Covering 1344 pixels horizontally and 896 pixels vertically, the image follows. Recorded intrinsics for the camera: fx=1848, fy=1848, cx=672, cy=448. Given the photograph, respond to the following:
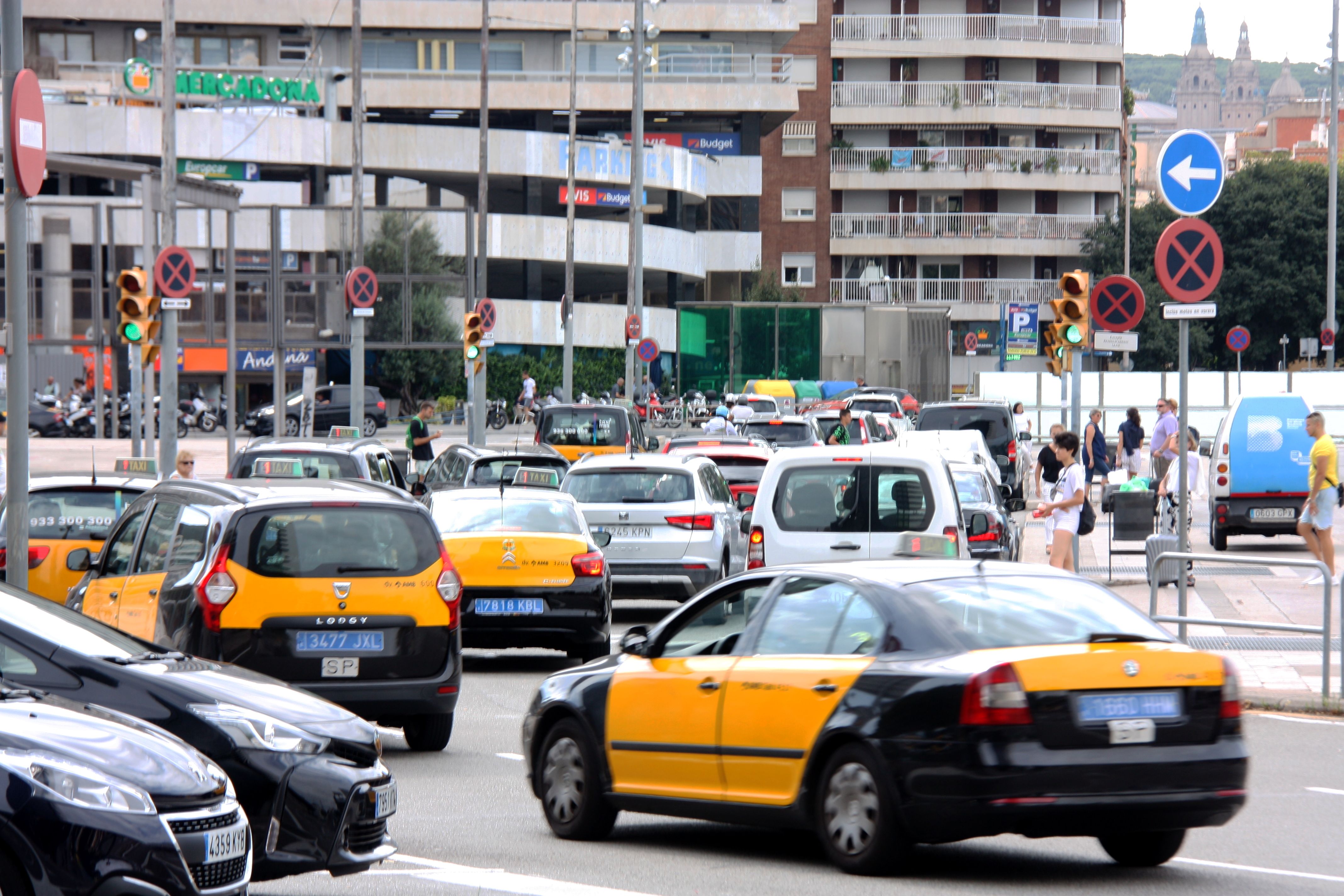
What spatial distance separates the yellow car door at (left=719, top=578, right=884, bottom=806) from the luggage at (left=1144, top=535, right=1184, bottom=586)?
22.4 ft

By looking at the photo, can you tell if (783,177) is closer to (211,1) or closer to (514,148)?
(514,148)

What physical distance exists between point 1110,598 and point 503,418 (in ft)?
168

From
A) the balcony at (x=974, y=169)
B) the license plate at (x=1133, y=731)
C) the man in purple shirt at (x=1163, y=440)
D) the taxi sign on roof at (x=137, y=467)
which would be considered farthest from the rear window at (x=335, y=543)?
the balcony at (x=974, y=169)

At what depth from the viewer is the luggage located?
49.0 feet

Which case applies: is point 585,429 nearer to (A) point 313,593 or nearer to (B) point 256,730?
(A) point 313,593

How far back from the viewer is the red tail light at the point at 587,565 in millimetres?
15031

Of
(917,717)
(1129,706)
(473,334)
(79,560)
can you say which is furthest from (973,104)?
(917,717)

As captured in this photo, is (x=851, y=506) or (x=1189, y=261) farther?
(x=851, y=506)

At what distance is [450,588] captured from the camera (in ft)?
36.2

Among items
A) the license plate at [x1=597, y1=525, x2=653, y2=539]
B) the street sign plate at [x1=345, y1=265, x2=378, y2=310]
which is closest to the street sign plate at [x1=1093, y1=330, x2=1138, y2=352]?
the license plate at [x1=597, y1=525, x2=653, y2=539]

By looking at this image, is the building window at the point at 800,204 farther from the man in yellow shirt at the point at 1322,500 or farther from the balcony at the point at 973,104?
the man in yellow shirt at the point at 1322,500

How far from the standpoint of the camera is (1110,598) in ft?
26.8

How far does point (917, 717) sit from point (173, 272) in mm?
19559

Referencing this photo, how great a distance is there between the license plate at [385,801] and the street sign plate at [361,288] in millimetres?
28724
